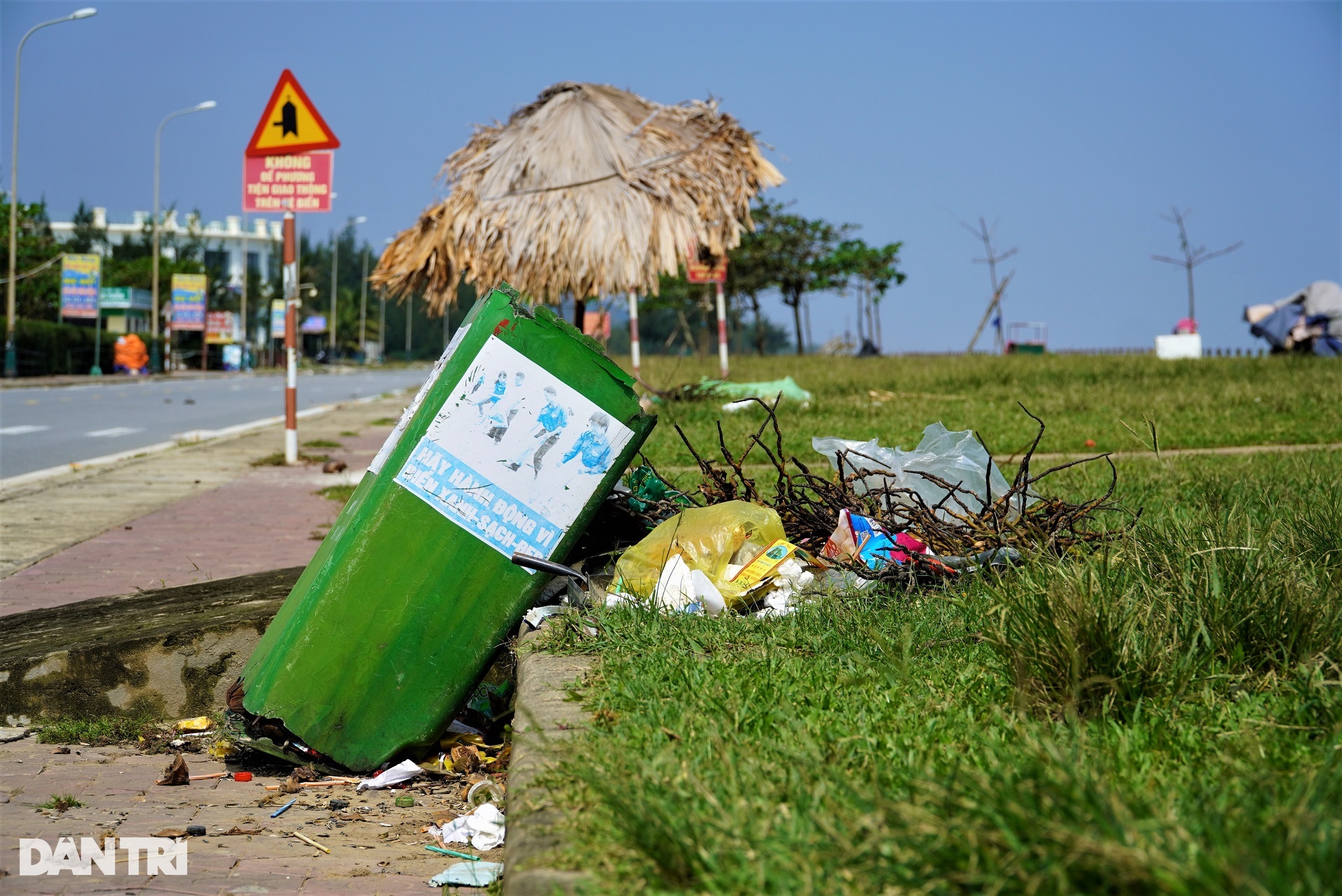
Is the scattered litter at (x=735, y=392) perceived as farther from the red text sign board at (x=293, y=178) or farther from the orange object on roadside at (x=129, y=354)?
the orange object on roadside at (x=129, y=354)

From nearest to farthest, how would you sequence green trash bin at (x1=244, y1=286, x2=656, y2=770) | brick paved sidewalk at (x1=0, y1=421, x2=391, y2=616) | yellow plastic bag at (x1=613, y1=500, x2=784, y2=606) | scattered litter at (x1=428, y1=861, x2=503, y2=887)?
scattered litter at (x1=428, y1=861, x2=503, y2=887) → green trash bin at (x1=244, y1=286, x2=656, y2=770) → yellow plastic bag at (x1=613, y1=500, x2=784, y2=606) → brick paved sidewalk at (x1=0, y1=421, x2=391, y2=616)

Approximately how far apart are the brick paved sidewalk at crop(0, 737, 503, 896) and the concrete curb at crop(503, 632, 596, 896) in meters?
0.32

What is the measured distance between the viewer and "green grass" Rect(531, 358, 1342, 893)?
5.23 feet

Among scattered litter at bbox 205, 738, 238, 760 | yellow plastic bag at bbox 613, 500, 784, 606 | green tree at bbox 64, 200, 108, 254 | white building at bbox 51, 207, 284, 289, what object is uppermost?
white building at bbox 51, 207, 284, 289

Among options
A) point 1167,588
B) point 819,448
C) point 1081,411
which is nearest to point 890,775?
point 1167,588

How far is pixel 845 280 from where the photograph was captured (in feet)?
170

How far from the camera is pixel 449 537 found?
3.14m

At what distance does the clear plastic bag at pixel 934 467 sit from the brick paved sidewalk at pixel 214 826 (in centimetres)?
205

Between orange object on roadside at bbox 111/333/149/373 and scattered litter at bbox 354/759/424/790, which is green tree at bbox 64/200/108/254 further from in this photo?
scattered litter at bbox 354/759/424/790

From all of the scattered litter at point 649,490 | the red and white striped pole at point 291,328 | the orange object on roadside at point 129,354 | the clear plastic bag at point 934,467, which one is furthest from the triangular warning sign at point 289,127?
the orange object on roadside at point 129,354

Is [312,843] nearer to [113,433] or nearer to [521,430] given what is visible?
[521,430]

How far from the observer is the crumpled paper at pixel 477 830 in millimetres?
2645

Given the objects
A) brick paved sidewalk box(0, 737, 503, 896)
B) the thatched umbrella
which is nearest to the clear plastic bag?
brick paved sidewalk box(0, 737, 503, 896)

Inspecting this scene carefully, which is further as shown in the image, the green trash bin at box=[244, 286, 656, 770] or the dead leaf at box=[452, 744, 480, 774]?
the dead leaf at box=[452, 744, 480, 774]
